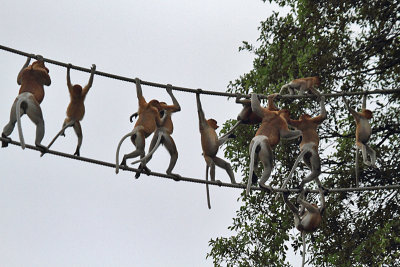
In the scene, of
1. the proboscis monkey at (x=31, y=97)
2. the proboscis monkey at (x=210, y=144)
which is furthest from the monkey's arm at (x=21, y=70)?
the proboscis monkey at (x=210, y=144)

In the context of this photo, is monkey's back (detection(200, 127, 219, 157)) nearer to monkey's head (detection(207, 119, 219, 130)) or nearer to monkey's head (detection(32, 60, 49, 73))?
monkey's head (detection(207, 119, 219, 130))

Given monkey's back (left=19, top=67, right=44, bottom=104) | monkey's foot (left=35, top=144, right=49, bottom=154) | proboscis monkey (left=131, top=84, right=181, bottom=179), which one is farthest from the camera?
proboscis monkey (left=131, top=84, right=181, bottom=179)

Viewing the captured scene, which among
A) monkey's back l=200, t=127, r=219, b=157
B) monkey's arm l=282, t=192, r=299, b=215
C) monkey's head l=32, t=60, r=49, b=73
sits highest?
monkey's head l=32, t=60, r=49, b=73

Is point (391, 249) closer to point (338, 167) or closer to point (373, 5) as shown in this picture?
point (338, 167)

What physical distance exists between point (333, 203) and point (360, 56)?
2571mm

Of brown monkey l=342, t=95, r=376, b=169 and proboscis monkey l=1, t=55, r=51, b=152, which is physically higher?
brown monkey l=342, t=95, r=376, b=169

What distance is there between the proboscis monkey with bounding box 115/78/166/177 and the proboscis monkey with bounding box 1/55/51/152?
1.02 m

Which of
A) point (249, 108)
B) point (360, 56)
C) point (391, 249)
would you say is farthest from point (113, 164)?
point (360, 56)

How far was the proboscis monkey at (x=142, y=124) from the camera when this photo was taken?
10.8m

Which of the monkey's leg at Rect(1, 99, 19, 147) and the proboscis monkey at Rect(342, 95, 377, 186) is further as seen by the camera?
the proboscis monkey at Rect(342, 95, 377, 186)

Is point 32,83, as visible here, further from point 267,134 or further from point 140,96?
point 267,134

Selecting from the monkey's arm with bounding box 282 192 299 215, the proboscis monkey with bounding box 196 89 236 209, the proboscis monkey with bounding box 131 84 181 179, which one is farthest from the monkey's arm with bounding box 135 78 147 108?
the monkey's arm with bounding box 282 192 299 215

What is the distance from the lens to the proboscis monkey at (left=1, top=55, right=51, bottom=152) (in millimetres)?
10094

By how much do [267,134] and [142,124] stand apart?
4.96ft
